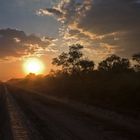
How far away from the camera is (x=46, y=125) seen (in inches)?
723

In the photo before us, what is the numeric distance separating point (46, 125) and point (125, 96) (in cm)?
1540

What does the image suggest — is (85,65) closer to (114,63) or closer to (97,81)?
(114,63)

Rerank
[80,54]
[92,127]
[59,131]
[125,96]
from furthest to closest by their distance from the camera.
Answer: [80,54] → [125,96] → [92,127] → [59,131]

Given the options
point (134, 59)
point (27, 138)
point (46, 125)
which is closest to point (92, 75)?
point (134, 59)

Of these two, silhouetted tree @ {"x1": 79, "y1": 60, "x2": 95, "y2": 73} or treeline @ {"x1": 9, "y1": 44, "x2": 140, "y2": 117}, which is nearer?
treeline @ {"x1": 9, "y1": 44, "x2": 140, "y2": 117}

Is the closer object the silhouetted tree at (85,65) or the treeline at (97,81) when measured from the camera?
the treeline at (97,81)

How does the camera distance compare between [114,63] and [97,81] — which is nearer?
[97,81]

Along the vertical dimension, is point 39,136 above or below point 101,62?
below

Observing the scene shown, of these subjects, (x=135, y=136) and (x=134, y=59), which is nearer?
(x=135, y=136)

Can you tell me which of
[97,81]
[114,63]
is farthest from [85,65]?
[97,81]

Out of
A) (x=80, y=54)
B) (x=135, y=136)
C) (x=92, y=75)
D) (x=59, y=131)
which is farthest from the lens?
(x=80, y=54)

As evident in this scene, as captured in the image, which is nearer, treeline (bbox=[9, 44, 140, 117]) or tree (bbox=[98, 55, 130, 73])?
treeline (bbox=[9, 44, 140, 117])

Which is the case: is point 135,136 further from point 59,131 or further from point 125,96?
point 125,96

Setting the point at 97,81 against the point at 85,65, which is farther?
the point at 85,65
